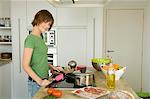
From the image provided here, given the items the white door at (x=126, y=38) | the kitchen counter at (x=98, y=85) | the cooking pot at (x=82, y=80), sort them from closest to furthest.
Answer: the kitchen counter at (x=98, y=85)
the cooking pot at (x=82, y=80)
the white door at (x=126, y=38)

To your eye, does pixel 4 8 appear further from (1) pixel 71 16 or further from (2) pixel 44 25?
(2) pixel 44 25

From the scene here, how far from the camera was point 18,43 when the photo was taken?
163 inches

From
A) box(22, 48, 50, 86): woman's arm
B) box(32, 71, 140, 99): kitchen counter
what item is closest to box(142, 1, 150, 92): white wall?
box(32, 71, 140, 99): kitchen counter

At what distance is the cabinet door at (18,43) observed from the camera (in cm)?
412

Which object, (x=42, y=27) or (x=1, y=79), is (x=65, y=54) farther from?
(x=42, y=27)

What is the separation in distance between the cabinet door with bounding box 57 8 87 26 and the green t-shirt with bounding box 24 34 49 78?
2018 mm

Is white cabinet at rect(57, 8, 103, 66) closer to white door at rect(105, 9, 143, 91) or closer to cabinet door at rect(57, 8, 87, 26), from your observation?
cabinet door at rect(57, 8, 87, 26)

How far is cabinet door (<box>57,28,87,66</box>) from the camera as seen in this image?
13.7 feet

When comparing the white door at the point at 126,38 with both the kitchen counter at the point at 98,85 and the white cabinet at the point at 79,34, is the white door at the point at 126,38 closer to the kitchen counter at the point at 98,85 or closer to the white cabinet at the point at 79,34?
the white cabinet at the point at 79,34

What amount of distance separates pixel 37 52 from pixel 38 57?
0.16 feet

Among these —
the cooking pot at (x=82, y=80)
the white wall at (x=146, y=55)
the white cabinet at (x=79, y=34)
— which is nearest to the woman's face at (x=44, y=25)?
the cooking pot at (x=82, y=80)

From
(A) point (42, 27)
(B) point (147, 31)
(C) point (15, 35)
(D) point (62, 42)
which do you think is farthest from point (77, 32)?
(A) point (42, 27)

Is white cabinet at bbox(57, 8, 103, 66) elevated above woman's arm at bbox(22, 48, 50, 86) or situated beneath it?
elevated above

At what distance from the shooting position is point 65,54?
13.8 ft
